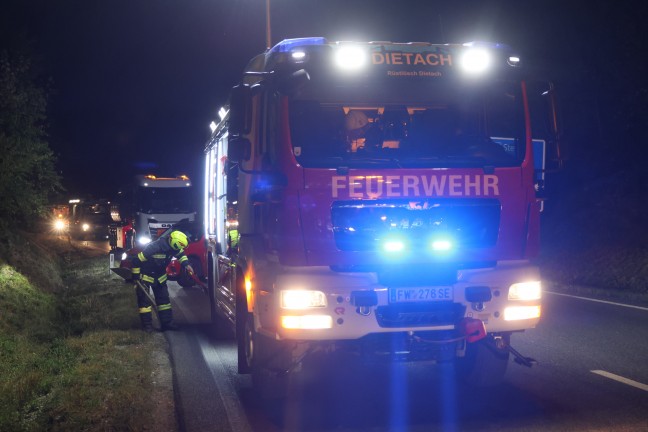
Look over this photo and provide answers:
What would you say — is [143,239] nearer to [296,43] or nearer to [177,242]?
[177,242]

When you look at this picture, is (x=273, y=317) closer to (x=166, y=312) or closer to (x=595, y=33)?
(x=166, y=312)

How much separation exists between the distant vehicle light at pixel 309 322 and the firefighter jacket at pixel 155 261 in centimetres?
578

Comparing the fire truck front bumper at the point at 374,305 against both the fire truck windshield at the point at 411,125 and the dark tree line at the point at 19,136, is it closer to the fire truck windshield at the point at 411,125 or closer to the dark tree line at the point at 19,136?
the fire truck windshield at the point at 411,125

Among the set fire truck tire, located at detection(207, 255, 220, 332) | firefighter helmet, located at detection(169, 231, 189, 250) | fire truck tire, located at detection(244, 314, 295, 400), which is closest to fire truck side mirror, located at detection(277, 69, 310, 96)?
fire truck tire, located at detection(244, 314, 295, 400)

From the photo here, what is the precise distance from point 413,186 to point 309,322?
1.38 m

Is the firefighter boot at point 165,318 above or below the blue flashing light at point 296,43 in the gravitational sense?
below

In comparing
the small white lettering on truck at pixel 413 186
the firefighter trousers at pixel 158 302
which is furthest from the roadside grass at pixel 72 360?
the small white lettering on truck at pixel 413 186

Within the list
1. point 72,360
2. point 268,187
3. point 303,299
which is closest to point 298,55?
point 268,187

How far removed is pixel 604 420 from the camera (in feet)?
20.5

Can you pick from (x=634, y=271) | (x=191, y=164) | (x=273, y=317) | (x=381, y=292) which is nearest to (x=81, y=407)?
(x=273, y=317)

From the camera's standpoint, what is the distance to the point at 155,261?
12.2 m

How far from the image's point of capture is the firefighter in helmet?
39.2ft

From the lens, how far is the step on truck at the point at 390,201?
657 centimetres

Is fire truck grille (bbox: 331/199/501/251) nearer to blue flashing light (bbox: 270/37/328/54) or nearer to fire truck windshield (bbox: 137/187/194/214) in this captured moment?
blue flashing light (bbox: 270/37/328/54)
